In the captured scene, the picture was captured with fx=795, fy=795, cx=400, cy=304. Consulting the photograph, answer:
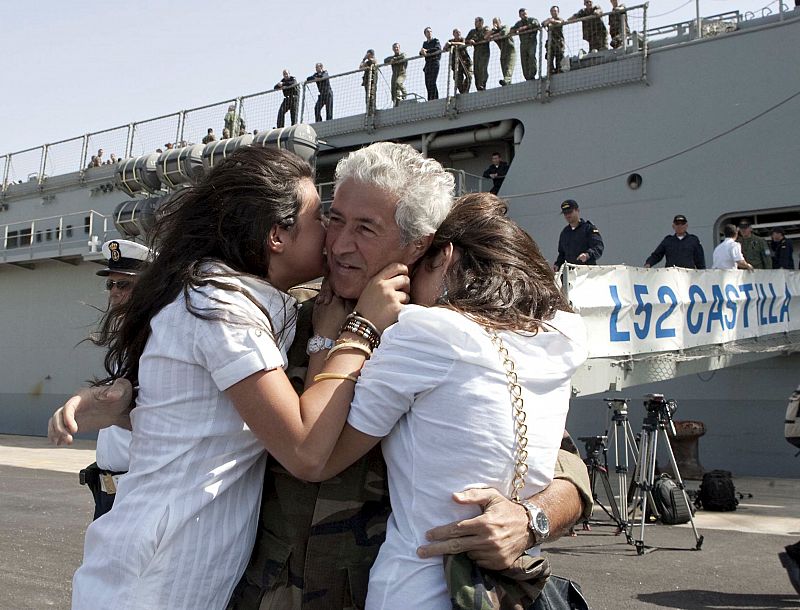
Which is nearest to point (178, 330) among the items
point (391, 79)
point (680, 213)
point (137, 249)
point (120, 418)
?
point (120, 418)

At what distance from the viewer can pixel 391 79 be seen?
1677 centimetres

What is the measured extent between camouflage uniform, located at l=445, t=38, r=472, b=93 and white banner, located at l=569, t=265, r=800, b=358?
7.78 meters

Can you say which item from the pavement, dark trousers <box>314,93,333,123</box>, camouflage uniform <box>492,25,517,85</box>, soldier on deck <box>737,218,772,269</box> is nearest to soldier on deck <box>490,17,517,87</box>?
camouflage uniform <box>492,25,517,85</box>

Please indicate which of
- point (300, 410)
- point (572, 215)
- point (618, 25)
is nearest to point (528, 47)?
point (618, 25)

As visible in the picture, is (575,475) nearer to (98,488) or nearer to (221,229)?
→ (221,229)

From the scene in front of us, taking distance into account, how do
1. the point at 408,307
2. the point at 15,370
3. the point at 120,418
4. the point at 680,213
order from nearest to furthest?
the point at 408,307, the point at 120,418, the point at 680,213, the point at 15,370

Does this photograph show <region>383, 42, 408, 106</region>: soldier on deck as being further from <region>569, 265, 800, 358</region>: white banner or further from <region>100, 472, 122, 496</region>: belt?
<region>100, 472, 122, 496</region>: belt

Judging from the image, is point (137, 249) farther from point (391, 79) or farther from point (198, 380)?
point (391, 79)

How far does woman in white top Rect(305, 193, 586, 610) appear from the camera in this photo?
5.18 ft

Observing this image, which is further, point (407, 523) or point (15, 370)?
point (15, 370)

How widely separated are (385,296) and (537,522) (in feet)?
1.93

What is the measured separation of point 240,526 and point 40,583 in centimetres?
466

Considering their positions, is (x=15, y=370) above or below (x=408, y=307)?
above

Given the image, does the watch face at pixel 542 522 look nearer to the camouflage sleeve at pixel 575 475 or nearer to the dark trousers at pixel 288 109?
the camouflage sleeve at pixel 575 475
